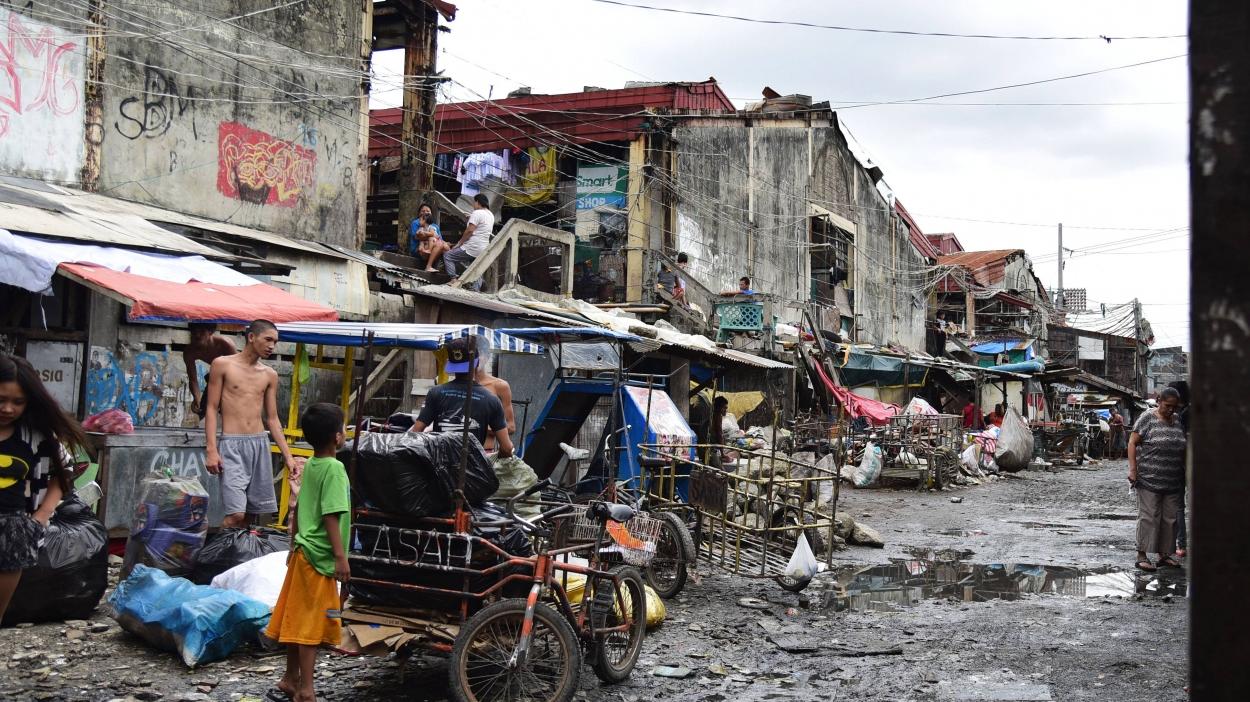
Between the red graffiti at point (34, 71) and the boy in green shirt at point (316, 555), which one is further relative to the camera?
the red graffiti at point (34, 71)

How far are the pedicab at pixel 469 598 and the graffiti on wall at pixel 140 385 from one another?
5.53 metres

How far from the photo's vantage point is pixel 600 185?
21.5 metres

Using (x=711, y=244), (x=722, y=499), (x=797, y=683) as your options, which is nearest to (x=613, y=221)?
(x=711, y=244)

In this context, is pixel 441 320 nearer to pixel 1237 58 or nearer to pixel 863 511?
pixel 863 511

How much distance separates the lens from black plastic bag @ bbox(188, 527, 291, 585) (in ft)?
21.0

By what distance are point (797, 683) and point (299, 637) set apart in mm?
2865

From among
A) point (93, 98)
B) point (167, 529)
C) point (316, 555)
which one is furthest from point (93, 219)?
Result: point (316, 555)

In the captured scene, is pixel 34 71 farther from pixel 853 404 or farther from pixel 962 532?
pixel 853 404

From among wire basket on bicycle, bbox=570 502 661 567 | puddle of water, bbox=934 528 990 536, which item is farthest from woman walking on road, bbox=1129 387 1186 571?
wire basket on bicycle, bbox=570 502 661 567

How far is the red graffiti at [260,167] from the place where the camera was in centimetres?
1279

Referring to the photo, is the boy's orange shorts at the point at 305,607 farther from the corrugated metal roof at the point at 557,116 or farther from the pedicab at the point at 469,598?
the corrugated metal roof at the point at 557,116

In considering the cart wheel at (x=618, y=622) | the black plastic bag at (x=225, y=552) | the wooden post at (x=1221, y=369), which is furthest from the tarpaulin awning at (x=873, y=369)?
the wooden post at (x=1221, y=369)

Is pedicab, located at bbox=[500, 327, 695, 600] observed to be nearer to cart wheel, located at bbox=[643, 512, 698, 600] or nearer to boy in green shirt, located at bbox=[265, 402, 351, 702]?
cart wheel, located at bbox=[643, 512, 698, 600]

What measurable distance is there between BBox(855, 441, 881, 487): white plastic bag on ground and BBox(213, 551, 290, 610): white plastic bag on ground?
46.7ft
